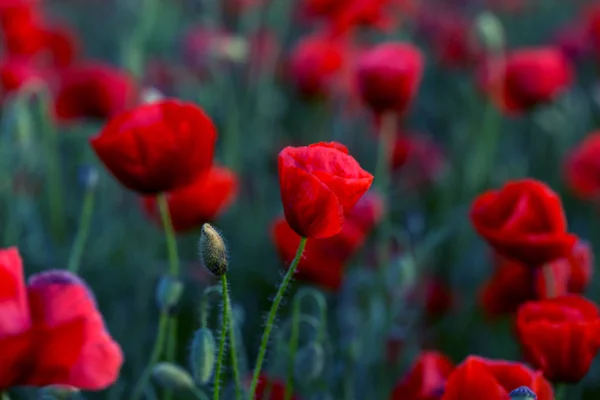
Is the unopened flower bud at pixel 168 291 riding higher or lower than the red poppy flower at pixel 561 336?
lower

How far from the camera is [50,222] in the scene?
1858 millimetres

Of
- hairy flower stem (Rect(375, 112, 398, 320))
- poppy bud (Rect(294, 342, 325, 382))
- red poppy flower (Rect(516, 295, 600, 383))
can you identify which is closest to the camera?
red poppy flower (Rect(516, 295, 600, 383))

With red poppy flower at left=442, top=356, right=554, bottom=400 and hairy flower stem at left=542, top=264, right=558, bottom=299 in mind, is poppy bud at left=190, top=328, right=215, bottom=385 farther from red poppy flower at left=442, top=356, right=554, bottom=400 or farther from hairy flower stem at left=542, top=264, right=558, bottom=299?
hairy flower stem at left=542, top=264, right=558, bottom=299

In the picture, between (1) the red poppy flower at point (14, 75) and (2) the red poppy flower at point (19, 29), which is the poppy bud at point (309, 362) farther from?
(2) the red poppy flower at point (19, 29)

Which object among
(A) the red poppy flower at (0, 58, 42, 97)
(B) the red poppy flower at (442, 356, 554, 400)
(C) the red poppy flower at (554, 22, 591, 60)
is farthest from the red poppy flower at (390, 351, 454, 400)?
(C) the red poppy flower at (554, 22, 591, 60)

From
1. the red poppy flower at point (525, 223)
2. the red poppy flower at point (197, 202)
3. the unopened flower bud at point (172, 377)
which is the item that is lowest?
the unopened flower bud at point (172, 377)

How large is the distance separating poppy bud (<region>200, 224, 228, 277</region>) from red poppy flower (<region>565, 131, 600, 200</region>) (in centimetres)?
108

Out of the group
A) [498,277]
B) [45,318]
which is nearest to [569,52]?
[498,277]

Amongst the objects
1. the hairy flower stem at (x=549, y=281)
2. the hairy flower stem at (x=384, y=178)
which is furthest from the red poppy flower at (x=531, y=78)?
the hairy flower stem at (x=549, y=281)

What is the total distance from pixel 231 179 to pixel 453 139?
114 cm

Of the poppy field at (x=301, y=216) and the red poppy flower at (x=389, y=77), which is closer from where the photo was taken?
the poppy field at (x=301, y=216)

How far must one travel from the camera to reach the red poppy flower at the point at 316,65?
207 cm

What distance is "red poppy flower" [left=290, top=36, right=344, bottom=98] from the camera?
207 centimetres

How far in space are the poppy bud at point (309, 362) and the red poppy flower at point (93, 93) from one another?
2.86 feet
